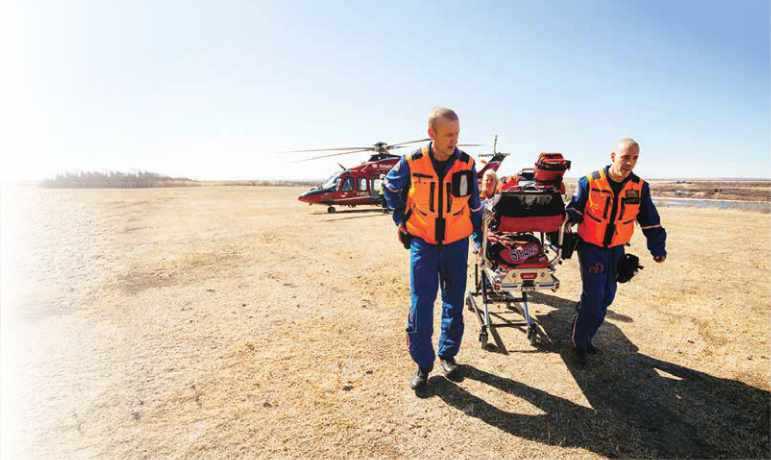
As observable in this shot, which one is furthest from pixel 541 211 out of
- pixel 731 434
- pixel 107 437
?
pixel 107 437

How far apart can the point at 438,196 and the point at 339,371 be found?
88.7 inches

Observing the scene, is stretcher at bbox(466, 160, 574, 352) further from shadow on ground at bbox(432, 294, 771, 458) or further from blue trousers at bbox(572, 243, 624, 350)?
shadow on ground at bbox(432, 294, 771, 458)

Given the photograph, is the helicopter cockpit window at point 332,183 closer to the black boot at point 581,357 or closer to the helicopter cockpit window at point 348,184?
the helicopter cockpit window at point 348,184

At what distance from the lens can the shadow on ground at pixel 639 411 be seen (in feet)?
9.52

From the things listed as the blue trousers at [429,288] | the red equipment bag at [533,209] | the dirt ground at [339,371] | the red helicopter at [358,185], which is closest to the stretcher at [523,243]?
the red equipment bag at [533,209]

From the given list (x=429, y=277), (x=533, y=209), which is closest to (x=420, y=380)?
(x=429, y=277)

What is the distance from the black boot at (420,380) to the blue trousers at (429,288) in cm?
7

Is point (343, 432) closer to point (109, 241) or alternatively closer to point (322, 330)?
point (322, 330)

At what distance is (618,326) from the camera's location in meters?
5.16

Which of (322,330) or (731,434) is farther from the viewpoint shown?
(322,330)

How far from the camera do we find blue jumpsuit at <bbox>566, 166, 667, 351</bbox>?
3.95 m

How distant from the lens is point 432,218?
11.6 feet

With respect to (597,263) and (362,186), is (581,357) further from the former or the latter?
(362,186)

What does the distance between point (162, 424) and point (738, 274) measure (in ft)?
33.9
